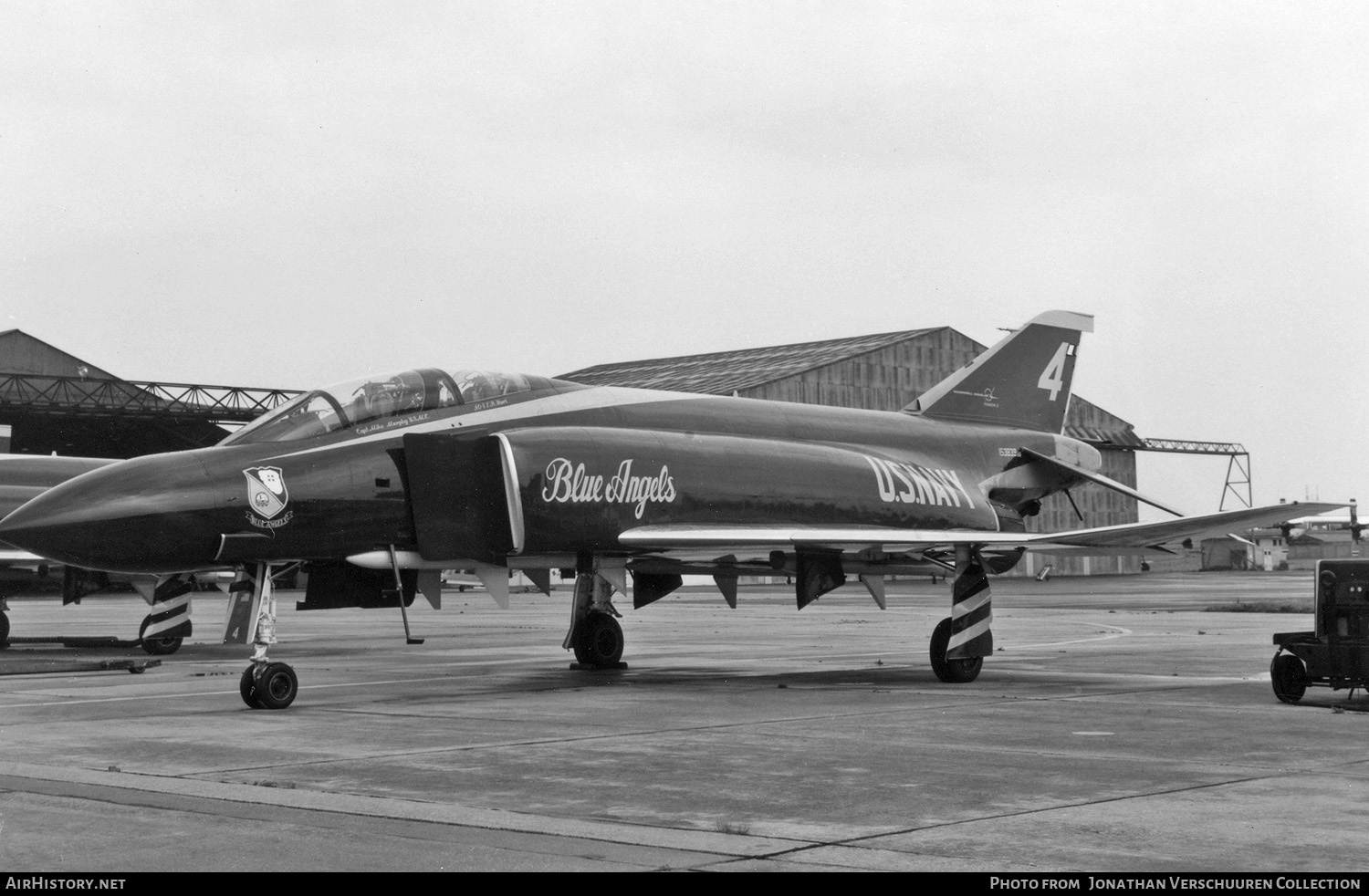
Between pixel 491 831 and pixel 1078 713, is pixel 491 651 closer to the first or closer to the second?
pixel 1078 713

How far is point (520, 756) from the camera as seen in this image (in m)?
8.77

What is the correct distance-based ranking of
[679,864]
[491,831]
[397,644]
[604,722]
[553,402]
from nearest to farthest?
[679,864] → [491,831] → [604,722] → [553,402] → [397,644]

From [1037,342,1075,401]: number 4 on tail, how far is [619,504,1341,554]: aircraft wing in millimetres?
5478

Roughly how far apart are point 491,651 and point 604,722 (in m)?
10.7

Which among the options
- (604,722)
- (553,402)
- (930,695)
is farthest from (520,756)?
(553,402)

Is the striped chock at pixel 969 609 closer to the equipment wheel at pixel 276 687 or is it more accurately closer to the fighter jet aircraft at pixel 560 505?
the fighter jet aircraft at pixel 560 505

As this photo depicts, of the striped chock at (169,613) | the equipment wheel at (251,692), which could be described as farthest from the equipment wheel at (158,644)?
the equipment wheel at (251,692)

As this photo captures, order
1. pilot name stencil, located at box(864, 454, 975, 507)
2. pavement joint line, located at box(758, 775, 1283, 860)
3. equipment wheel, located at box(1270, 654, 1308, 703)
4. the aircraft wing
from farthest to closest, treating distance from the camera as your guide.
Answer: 1. pilot name stencil, located at box(864, 454, 975, 507)
2. the aircraft wing
3. equipment wheel, located at box(1270, 654, 1308, 703)
4. pavement joint line, located at box(758, 775, 1283, 860)

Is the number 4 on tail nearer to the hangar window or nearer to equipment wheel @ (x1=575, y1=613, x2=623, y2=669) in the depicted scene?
equipment wheel @ (x1=575, y1=613, x2=623, y2=669)

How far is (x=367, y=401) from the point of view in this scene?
13.6 meters

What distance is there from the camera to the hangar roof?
62469 mm

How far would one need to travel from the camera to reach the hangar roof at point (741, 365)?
62469mm

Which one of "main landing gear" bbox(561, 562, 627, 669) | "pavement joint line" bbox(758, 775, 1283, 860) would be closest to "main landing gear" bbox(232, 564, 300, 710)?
"main landing gear" bbox(561, 562, 627, 669)
